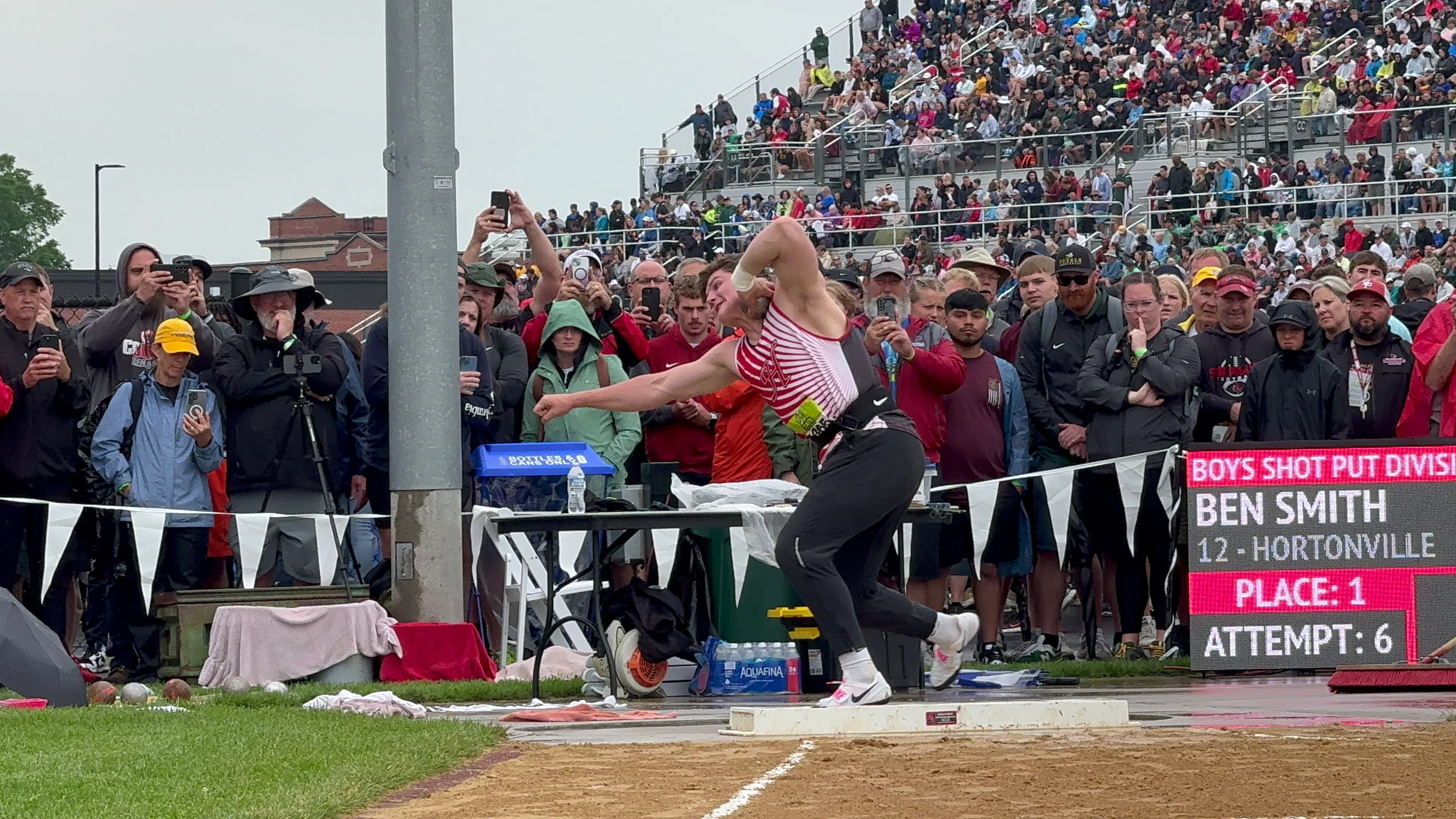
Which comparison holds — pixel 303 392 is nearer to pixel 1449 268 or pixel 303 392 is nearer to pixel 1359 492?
pixel 1359 492

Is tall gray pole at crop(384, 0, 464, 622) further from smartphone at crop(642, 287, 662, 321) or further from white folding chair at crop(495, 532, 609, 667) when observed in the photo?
smartphone at crop(642, 287, 662, 321)

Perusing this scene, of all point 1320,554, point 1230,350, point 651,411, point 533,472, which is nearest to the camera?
point 1320,554

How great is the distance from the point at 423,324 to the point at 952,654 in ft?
14.6

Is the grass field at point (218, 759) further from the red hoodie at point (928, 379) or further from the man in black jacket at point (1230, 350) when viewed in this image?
the man in black jacket at point (1230, 350)

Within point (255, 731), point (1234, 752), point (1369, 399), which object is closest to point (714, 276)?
point (255, 731)

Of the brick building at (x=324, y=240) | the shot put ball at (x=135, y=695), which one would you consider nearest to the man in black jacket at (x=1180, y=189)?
the shot put ball at (x=135, y=695)

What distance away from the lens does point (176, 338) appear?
12992mm

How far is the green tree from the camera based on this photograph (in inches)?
4505

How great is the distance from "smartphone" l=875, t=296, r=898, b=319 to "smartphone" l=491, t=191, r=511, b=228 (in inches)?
109

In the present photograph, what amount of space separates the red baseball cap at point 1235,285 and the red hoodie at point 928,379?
1745 millimetres

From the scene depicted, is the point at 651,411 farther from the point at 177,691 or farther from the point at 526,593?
the point at 177,691

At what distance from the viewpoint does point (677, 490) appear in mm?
11742

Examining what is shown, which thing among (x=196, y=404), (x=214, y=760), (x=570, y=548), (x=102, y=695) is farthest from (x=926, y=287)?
(x=214, y=760)

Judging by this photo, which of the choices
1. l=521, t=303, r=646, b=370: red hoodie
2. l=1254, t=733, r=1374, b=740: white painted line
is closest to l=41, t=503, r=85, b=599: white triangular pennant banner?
l=521, t=303, r=646, b=370: red hoodie
